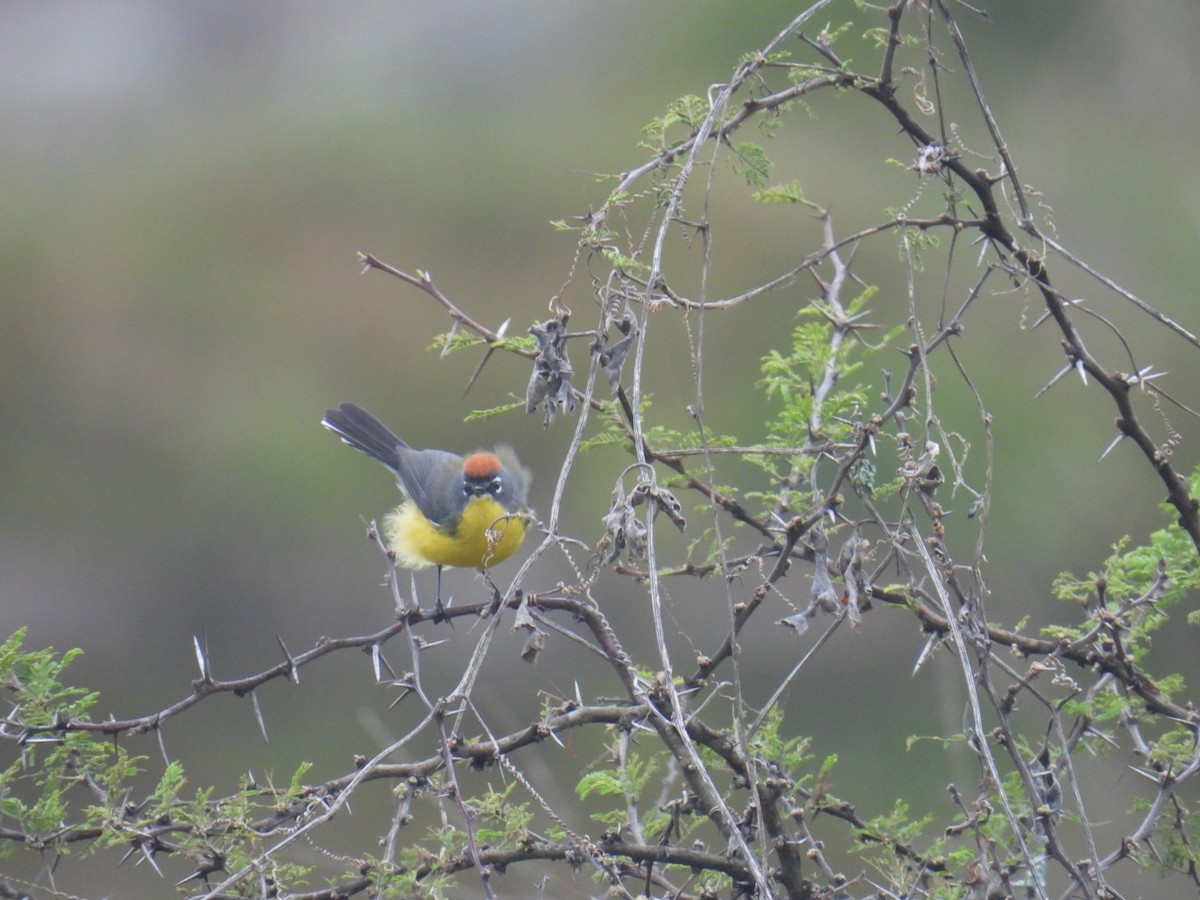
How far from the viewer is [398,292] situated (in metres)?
11.8

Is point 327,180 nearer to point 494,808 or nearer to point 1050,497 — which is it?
point 1050,497

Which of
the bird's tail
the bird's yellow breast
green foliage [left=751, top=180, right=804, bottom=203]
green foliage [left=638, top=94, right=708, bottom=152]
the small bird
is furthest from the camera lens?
the bird's tail

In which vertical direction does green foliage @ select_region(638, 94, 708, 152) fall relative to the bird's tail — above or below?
below

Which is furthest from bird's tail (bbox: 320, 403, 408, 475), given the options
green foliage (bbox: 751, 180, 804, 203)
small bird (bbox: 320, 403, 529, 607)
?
green foliage (bbox: 751, 180, 804, 203)

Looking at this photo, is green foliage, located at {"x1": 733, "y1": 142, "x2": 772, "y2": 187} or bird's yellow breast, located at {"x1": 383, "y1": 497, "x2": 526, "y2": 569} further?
bird's yellow breast, located at {"x1": 383, "y1": 497, "x2": 526, "y2": 569}

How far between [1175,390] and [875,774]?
4.41m

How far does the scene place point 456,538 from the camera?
17.4 ft

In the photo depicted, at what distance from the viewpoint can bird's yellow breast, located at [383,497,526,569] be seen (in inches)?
203

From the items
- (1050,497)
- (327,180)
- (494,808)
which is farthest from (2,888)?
(327,180)

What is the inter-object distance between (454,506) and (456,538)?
14 centimetres

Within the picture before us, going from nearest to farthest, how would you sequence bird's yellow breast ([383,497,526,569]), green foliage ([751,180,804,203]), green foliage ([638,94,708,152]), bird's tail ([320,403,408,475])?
green foliage ([638,94,708,152])
green foliage ([751,180,804,203])
bird's yellow breast ([383,497,526,569])
bird's tail ([320,403,408,475])

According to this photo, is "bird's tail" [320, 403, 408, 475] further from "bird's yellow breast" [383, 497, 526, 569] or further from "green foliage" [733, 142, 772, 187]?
"green foliage" [733, 142, 772, 187]

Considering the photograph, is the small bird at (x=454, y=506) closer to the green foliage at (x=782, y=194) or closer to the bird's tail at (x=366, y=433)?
the bird's tail at (x=366, y=433)

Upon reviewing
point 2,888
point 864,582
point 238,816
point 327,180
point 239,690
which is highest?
point 327,180
